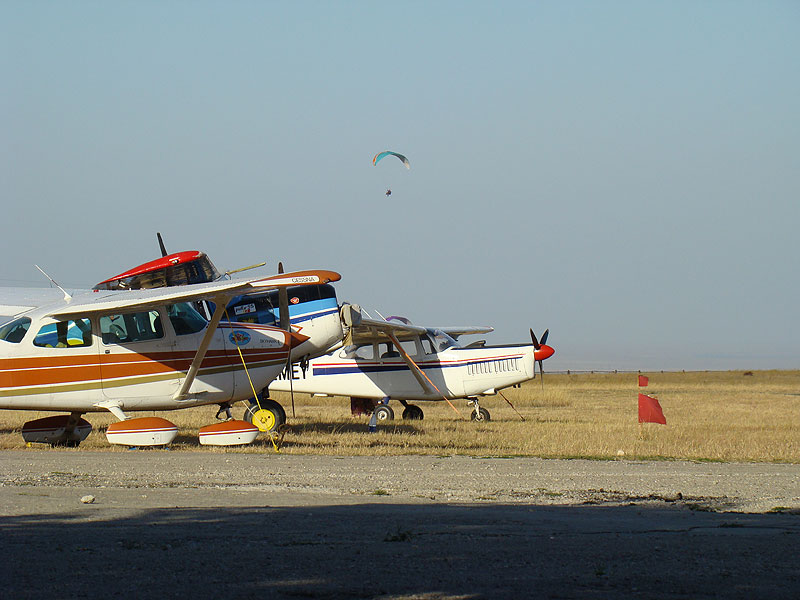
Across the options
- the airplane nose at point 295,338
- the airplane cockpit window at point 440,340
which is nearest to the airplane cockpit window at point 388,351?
the airplane cockpit window at point 440,340

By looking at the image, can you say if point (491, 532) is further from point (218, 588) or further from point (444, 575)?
point (218, 588)

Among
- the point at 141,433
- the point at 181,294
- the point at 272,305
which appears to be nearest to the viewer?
the point at 181,294

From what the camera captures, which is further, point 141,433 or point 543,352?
point 543,352

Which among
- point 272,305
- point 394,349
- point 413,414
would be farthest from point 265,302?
point 413,414

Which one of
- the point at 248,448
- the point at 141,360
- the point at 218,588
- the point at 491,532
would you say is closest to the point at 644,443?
the point at 248,448

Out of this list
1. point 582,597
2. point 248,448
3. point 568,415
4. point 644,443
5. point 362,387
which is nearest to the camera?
point 582,597

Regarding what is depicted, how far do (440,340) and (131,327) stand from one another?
1006 centimetres

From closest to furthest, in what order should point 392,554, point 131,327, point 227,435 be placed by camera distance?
point 392,554 → point 227,435 → point 131,327

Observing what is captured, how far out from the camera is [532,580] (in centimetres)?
426

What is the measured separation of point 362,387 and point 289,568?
1721 cm

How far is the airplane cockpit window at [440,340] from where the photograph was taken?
2198 cm

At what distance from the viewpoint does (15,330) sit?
506 inches

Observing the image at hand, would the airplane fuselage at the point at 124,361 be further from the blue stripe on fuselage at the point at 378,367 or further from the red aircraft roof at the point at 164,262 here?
the blue stripe on fuselage at the point at 378,367

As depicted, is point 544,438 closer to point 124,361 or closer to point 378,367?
point 124,361
